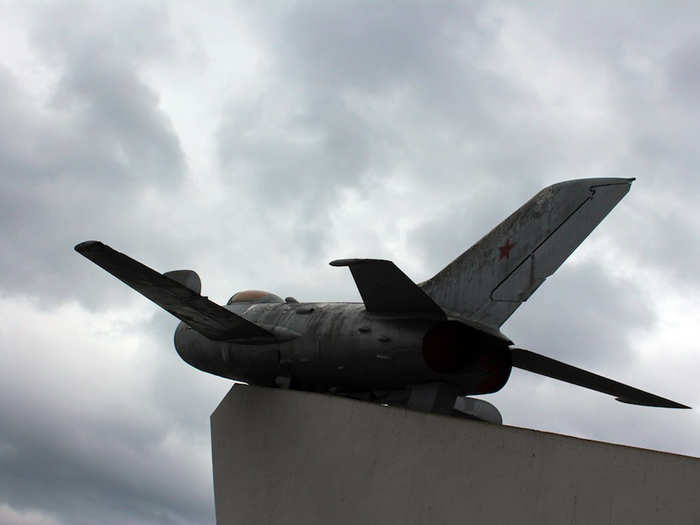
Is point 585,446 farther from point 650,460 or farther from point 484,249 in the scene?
point 484,249

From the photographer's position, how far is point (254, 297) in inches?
512

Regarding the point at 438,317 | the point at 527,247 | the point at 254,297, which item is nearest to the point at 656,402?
the point at 527,247

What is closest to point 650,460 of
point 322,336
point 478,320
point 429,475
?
point 429,475

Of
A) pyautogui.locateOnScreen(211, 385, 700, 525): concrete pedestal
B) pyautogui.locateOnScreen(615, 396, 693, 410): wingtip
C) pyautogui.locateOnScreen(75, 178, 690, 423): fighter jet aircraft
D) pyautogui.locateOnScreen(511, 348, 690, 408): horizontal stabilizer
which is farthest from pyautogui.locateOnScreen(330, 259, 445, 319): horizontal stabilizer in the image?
pyautogui.locateOnScreen(615, 396, 693, 410): wingtip

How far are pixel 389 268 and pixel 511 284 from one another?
1.85 meters

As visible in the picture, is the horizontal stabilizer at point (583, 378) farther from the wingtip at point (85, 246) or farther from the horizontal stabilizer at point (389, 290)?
the wingtip at point (85, 246)

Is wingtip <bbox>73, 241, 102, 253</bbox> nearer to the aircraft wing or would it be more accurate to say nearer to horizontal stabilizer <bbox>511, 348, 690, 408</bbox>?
the aircraft wing

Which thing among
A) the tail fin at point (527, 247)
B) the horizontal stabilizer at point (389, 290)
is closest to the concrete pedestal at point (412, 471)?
the horizontal stabilizer at point (389, 290)

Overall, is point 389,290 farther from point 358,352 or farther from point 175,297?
point 175,297

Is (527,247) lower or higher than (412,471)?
higher

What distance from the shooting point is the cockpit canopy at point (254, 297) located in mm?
12898

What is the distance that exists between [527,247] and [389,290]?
6.40ft

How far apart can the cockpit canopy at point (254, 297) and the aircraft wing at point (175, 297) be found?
1.10 meters

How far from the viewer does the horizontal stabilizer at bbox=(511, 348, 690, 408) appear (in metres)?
10.7
